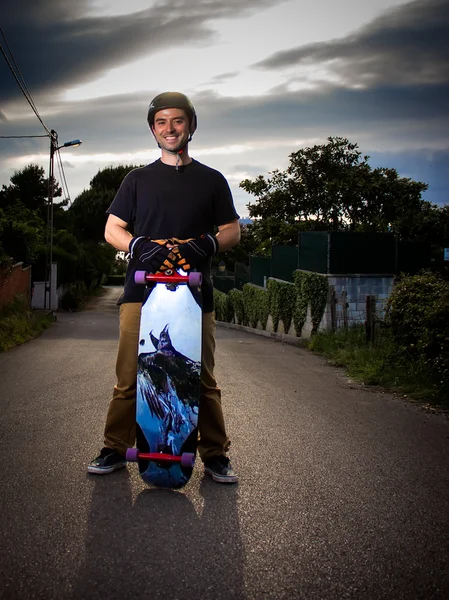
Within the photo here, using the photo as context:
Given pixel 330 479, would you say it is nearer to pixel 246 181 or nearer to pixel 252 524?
pixel 252 524

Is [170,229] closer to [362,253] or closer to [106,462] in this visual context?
[106,462]

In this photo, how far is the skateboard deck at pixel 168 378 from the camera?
3188mm

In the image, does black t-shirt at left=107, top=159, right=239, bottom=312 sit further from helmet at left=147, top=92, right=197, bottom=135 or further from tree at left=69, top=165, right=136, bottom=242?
tree at left=69, top=165, right=136, bottom=242

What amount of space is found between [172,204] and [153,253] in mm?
371

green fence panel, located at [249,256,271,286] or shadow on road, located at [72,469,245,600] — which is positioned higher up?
green fence panel, located at [249,256,271,286]

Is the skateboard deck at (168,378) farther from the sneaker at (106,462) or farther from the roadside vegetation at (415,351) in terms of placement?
the roadside vegetation at (415,351)

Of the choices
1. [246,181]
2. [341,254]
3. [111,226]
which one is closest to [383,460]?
[111,226]

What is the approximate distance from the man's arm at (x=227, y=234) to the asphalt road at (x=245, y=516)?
54.5 inches

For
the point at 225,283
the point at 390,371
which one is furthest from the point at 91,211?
the point at 390,371

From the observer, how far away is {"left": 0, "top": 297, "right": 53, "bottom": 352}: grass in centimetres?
1172

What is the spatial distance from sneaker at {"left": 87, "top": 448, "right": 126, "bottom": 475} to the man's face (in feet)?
6.10

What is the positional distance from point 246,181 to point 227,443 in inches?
1090

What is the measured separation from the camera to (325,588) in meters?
2.28

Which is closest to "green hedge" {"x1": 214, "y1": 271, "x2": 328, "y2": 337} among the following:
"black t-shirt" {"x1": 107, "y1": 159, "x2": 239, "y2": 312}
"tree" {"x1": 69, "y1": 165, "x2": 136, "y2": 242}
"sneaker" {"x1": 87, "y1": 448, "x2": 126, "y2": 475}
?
"black t-shirt" {"x1": 107, "y1": 159, "x2": 239, "y2": 312}
